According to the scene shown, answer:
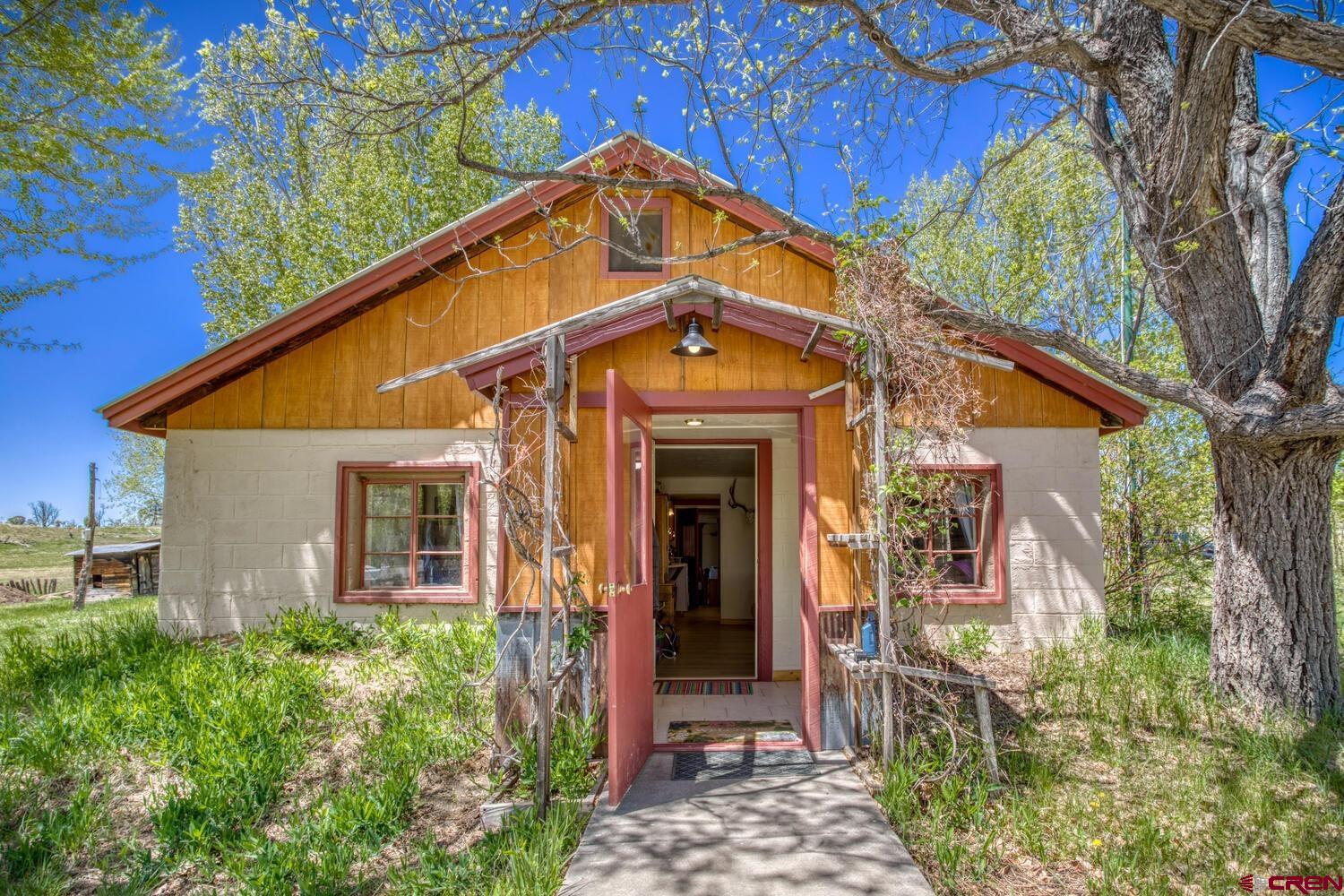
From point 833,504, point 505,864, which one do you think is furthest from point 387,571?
point 833,504

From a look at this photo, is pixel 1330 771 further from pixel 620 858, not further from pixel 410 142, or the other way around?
pixel 410 142

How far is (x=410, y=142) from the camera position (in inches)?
650

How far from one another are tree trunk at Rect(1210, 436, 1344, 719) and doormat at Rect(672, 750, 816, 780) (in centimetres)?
334

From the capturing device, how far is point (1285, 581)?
17.8 ft

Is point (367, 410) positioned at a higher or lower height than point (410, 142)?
lower

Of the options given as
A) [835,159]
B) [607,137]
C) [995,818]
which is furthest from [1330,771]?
[607,137]

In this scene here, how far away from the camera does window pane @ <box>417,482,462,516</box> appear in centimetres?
777

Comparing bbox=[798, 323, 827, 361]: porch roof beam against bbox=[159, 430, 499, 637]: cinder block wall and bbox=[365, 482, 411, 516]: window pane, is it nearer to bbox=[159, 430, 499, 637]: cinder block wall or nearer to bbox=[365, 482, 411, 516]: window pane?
bbox=[159, 430, 499, 637]: cinder block wall

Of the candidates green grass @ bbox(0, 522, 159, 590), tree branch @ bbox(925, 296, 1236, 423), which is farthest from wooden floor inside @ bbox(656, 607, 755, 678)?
green grass @ bbox(0, 522, 159, 590)

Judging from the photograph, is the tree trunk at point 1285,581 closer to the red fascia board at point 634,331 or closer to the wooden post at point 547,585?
the red fascia board at point 634,331

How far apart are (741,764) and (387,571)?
14.5 feet

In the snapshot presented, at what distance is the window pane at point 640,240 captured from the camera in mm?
7719

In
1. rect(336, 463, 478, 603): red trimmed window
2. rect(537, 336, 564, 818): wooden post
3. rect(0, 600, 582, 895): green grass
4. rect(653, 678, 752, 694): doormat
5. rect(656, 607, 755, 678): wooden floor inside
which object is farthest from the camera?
rect(656, 607, 755, 678): wooden floor inside

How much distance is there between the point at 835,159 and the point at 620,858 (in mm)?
5300
